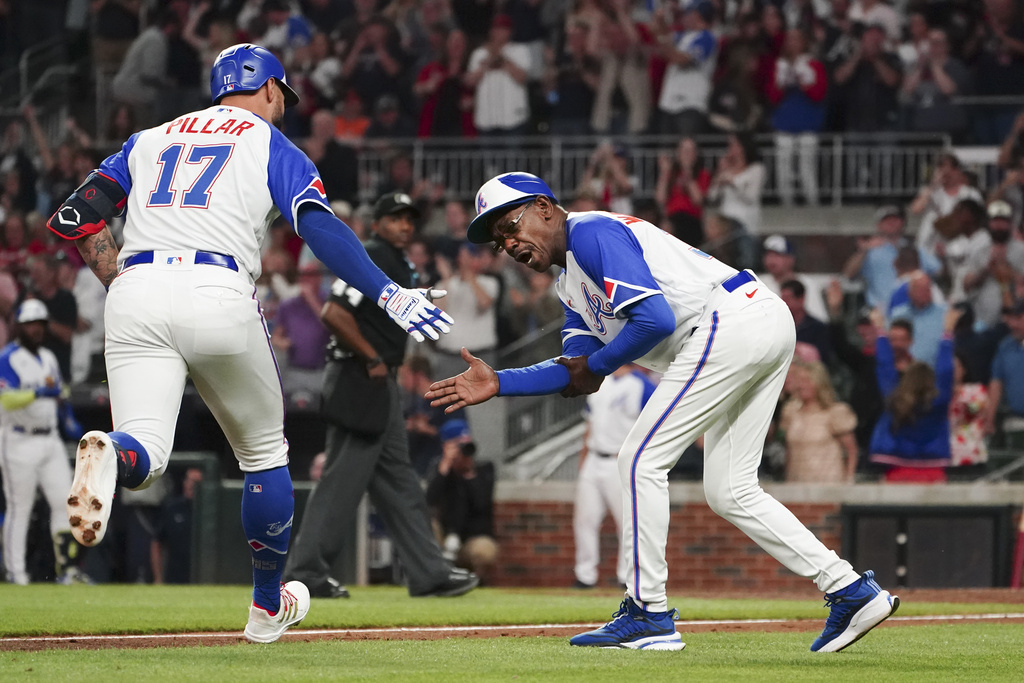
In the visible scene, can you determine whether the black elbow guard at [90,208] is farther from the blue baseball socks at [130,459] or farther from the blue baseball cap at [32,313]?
the blue baseball cap at [32,313]

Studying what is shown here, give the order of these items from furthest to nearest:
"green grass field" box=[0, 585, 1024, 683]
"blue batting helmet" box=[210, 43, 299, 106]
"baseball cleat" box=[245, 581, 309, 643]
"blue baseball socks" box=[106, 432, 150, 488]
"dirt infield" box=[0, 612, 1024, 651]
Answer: "dirt infield" box=[0, 612, 1024, 651] → "baseball cleat" box=[245, 581, 309, 643] → "blue batting helmet" box=[210, 43, 299, 106] → "blue baseball socks" box=[106, 432, 150, 488] → "green grass field" box=[0, 585, 1024, 683]


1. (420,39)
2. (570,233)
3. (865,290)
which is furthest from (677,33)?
(570,233)

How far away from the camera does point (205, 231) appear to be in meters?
5.29

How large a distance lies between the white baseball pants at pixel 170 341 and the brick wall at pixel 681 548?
311 inches

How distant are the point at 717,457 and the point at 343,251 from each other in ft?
5.43

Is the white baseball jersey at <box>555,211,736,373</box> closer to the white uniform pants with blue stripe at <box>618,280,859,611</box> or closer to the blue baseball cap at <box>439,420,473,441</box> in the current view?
the white uniform pants with blue stripe at <box>618,280,859,611</box>

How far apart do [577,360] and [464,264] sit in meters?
8.92

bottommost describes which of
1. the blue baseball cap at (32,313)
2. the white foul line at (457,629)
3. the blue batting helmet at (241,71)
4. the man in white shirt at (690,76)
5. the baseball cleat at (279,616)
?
the white foul line at (457,629)

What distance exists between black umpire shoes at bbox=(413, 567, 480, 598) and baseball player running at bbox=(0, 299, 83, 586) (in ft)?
14.5

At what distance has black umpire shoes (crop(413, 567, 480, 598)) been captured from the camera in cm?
930

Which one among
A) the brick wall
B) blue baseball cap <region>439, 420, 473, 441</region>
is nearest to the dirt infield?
the brick wall

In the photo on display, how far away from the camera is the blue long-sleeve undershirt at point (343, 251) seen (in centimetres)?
525

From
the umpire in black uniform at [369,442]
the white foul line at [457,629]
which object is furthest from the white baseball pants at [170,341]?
the umpire in black uniform at [369,442]

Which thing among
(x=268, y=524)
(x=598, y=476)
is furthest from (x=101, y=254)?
(x=598, y=476)
